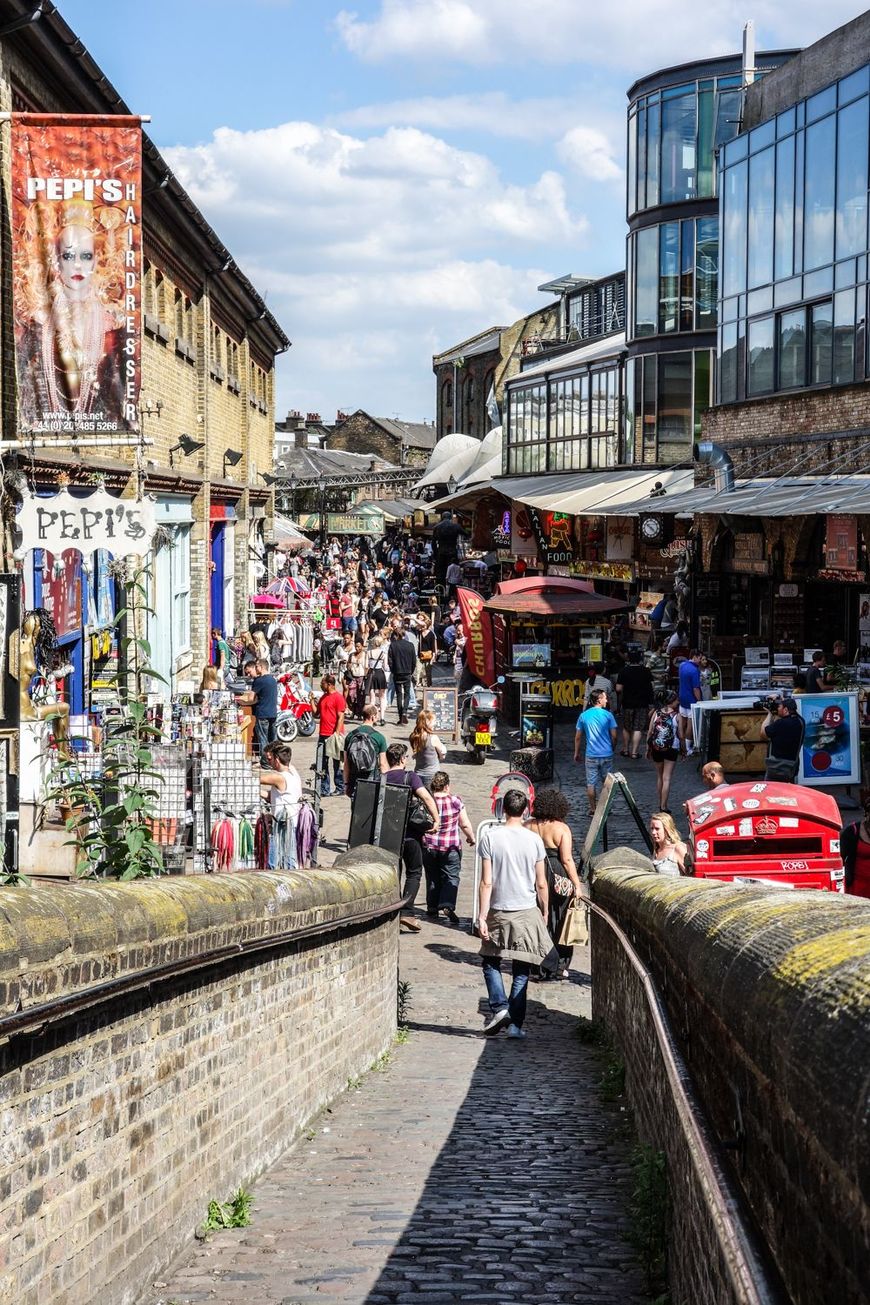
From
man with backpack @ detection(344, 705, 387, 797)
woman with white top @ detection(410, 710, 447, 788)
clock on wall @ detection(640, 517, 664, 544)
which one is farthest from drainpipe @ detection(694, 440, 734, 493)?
man with backpack @ detection(344, 705, 387, 797)

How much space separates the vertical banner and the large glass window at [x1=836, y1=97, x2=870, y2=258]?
7.94 metres

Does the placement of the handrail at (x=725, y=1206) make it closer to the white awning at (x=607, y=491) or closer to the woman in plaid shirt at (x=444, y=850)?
the woman in plaid shirt at (x=444, y=850)

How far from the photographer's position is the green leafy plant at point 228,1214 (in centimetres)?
599

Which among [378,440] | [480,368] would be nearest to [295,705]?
[480,368]

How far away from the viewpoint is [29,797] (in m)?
12.2

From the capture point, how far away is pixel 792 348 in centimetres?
2536

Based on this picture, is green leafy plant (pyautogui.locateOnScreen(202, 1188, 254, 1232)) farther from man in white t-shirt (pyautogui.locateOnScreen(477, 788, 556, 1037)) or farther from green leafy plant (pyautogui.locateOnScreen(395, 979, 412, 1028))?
green leafy plant (pyautogui.locateOnScreen(395, 979, 412, 1028))

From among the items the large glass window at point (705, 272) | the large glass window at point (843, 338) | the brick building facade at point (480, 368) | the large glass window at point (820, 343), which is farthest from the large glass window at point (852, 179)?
the brick building facade at point (480, 368)

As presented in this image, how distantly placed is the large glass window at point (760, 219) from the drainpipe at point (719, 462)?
9.28 feet

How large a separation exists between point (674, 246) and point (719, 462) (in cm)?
943

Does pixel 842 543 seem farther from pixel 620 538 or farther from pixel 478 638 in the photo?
pixel 620 538

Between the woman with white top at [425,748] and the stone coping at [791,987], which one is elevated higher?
the stone coping at [791,987]

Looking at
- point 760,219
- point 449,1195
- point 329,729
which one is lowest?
point 449,1195

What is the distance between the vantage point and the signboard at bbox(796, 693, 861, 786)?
1805 centimetres
